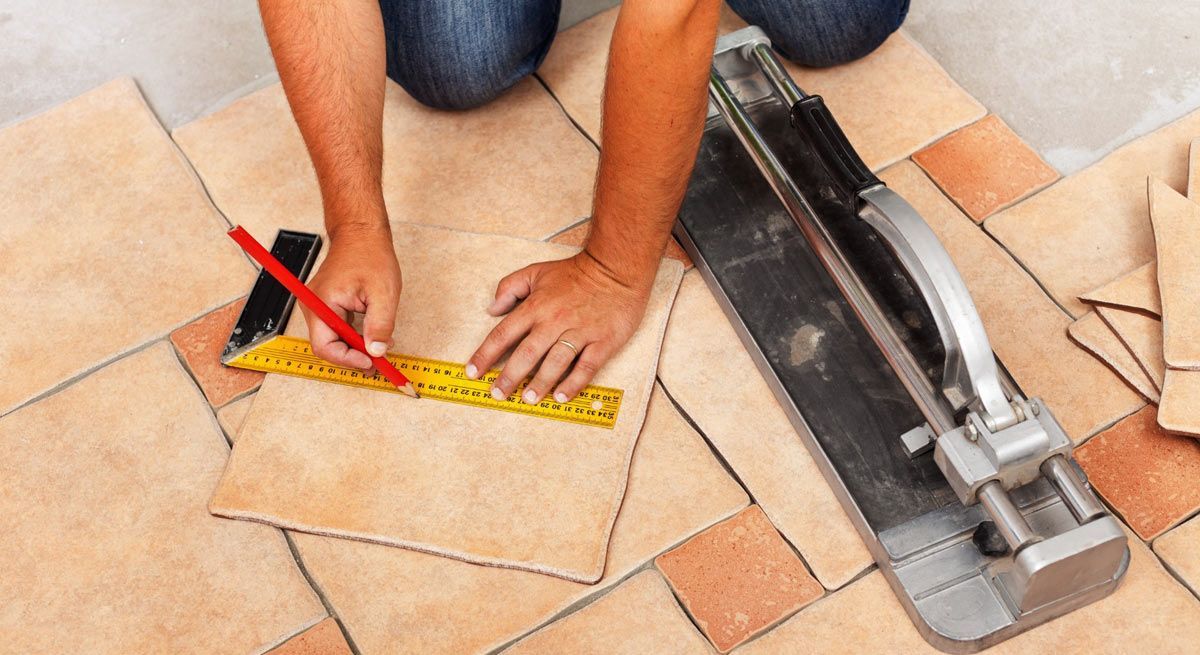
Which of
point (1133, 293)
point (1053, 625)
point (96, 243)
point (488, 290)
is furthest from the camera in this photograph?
point (96, 243)

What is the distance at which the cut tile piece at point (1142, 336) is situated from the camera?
1.49 metres

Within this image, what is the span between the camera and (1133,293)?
1558 mm

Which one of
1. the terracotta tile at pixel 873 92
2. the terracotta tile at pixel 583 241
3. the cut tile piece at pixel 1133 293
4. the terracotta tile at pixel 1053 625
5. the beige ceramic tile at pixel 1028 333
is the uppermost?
the terracotta tile at pixel 873 92

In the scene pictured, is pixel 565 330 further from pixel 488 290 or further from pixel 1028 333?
pixel 1028 333

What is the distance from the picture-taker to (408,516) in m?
1.46

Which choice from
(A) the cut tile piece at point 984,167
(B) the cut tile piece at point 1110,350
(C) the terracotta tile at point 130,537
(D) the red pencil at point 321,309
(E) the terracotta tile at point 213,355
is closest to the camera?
(D) the red pencil at point 321,309

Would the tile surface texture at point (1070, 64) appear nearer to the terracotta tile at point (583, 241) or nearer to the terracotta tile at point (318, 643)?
the terracotta tile at point (583, 241)

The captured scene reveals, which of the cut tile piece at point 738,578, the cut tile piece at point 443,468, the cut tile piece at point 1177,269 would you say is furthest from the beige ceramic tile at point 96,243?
the cut tile piece at point 1177,269

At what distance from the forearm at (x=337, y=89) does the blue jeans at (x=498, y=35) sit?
0.23m

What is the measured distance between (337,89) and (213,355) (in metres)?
0.46

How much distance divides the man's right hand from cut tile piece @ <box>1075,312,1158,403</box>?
1.00 m

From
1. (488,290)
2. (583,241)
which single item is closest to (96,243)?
(488,290)

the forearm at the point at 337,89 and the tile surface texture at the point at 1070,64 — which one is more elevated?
the forearm at the point at 337,89

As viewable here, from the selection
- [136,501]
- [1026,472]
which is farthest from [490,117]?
[1026,472]
